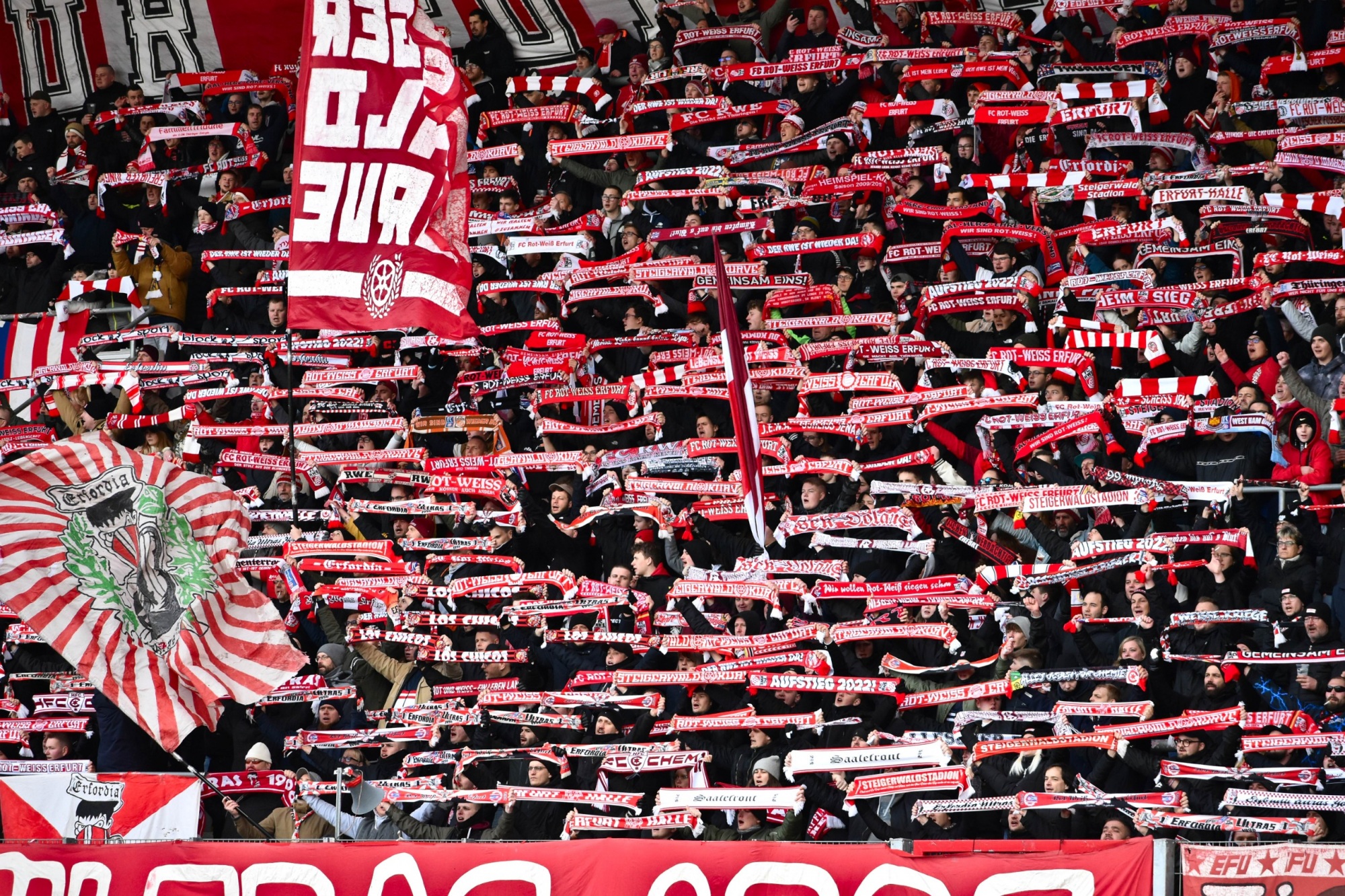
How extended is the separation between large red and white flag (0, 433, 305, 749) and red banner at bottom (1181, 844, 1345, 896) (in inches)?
187

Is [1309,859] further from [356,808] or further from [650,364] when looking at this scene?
[650,364]

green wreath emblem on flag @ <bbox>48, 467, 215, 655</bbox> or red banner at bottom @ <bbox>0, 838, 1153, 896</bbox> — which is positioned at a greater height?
green wreath emblem on flag @ <bbox>48, 467, 215, 655</bbox>

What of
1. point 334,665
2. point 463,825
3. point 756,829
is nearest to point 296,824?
point 463,825

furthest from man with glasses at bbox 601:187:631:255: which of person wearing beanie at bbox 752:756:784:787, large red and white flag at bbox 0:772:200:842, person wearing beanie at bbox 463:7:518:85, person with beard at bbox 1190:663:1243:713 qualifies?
person with beard at bbox 1190:663:1243:713

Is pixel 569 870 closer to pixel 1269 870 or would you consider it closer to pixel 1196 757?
pixel 1269 870

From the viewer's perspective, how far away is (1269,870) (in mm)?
8352

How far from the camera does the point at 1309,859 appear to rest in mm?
8289

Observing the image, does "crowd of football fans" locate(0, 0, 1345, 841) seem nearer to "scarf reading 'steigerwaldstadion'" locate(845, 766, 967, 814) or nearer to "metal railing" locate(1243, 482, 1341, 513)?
"metal railing" locate(1243, 482, 1341, 513)

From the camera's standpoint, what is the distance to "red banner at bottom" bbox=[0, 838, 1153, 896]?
29.5ft

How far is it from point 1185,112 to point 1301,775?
748cm

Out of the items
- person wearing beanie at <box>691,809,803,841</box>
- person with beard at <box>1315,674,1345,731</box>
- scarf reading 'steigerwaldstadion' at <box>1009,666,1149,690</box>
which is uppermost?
scarf reading 'steigerwaldstadion' at <box>1009,666,1149,690</box>

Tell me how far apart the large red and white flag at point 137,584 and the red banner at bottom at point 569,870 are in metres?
1.19

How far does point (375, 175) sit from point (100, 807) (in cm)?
487

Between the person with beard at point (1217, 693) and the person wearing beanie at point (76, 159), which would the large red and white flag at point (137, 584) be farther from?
the person wearing beanie at point (76, 159)
